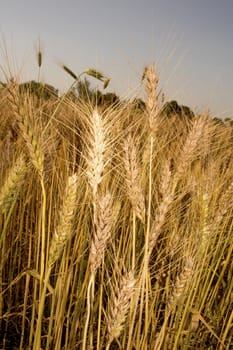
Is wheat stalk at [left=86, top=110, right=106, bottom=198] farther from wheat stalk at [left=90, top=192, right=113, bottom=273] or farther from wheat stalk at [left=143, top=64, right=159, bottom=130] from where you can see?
wheat stalk at [left=143, top=64, right=159, bottom=130]

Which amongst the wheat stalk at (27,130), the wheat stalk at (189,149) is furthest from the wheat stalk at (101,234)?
the wheat stalk at (189,149)

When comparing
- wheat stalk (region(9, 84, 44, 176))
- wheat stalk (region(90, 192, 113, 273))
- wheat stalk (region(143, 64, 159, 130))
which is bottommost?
wheat stalk (region(90, 192, 113, 273))

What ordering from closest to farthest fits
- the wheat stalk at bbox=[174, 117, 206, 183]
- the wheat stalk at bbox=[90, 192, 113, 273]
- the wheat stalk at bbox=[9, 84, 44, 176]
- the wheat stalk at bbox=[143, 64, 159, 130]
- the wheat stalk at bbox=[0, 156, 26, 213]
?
the wheat stalk at bbox=[90, 192, 113, 273] < the wheat stalk at bbox=[9, 84, 44, 176] < the wheat stalk at bbox=[0, 156, 26, 213] < the wheat stalk at bbox=[143, 64, 159, 130] < the wheat stalk at bbox=[174, 117, 206, 183]

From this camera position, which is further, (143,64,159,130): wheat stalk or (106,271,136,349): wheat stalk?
(143,64,159,130): wheat stalk

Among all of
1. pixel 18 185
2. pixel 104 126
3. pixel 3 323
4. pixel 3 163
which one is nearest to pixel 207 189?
pixel 104 126

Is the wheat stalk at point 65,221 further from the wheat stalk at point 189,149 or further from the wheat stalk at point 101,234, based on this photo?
the wheat stalk at point 189,149

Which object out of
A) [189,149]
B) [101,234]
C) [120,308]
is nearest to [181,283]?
[120,308]

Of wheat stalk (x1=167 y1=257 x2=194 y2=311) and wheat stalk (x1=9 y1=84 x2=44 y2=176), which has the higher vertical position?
wheat stalk (x1=9 y1=84 x2=44 y2=176)

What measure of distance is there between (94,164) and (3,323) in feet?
3.03

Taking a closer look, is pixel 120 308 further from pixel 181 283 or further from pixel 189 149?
pixel 189 149

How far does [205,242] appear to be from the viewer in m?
1.21

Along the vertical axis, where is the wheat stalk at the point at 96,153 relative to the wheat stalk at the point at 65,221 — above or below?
above

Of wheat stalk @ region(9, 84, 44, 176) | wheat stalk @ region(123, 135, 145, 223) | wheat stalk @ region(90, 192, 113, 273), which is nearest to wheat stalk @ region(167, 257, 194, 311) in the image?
wheat stalk @ region(123, 135, 145, 223)

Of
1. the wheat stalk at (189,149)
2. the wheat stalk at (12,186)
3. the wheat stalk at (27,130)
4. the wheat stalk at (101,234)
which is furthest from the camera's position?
the wheat stalk at (189,149)
